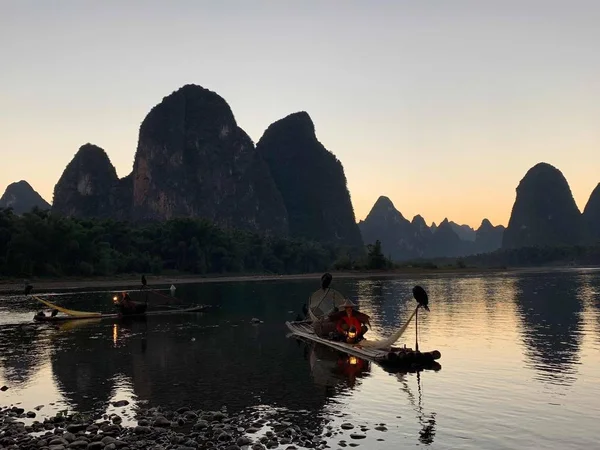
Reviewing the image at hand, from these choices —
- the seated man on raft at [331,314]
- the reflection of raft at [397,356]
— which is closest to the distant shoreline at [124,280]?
the seated man on raft at [331,314]

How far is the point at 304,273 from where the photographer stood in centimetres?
13775

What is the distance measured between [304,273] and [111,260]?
54561mm

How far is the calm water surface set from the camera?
14.3m

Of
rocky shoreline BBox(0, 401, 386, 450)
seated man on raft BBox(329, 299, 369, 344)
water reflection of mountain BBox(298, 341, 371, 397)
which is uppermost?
seated man on raft BBox(329, 299, 369, 344)

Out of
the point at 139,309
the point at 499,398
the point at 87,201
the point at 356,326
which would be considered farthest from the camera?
the point at 87,201

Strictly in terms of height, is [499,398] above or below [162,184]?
below

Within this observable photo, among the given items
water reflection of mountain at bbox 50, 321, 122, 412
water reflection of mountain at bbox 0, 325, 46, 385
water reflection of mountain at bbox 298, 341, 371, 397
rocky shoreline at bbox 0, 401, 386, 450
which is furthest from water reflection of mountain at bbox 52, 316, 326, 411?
rocky shoreline at bbox 0, 401, 386, 450

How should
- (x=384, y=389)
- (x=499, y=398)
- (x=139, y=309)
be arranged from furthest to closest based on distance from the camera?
(x=139, y=309) < (x=384, y=389) < (x=499, y=398)

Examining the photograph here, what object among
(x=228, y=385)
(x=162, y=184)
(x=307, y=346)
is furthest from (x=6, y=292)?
(x=162, y=184)

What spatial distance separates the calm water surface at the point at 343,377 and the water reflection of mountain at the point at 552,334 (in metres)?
0.10

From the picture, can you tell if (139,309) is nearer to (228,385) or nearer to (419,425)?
(228,385)

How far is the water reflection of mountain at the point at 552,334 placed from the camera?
21.6m

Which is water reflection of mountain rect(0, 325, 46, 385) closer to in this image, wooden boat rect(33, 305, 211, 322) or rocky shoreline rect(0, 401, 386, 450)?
wooden boat rect(33, 305, 211, 322)

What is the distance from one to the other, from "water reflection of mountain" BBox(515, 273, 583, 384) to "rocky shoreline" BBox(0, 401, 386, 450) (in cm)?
1062
